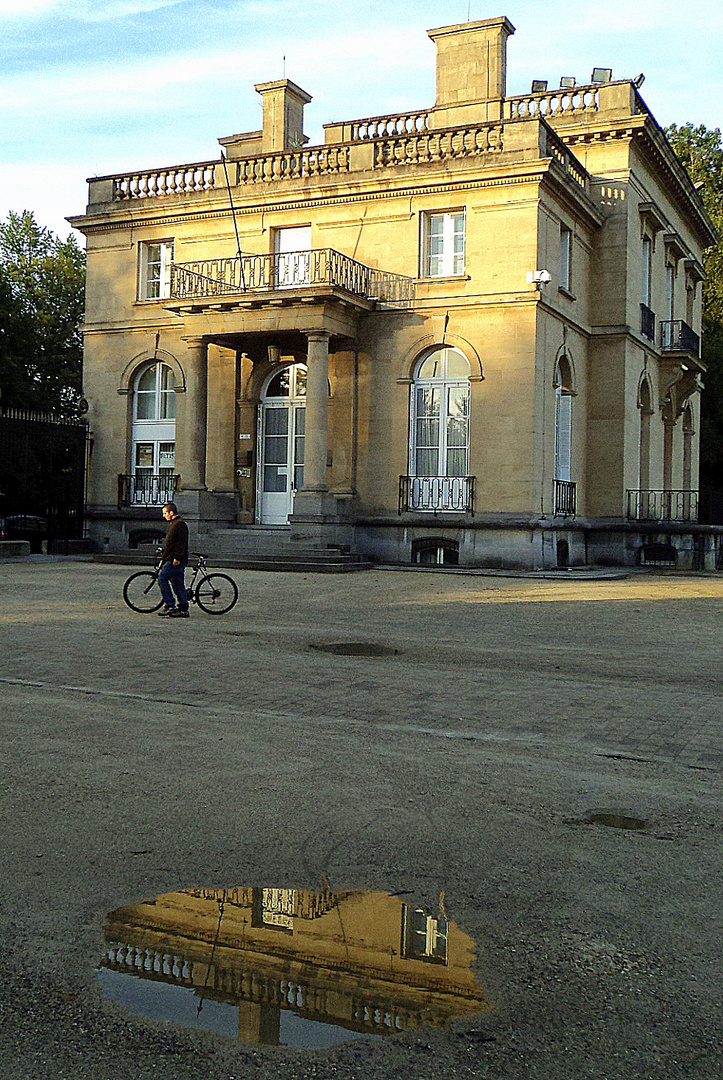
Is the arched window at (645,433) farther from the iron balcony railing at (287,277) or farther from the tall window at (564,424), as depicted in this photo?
the iron balcony railing at (287,277)

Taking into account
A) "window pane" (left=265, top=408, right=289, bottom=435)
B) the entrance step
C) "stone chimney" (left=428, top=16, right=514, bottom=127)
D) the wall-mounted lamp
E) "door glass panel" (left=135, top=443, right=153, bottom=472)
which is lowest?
the entrance step

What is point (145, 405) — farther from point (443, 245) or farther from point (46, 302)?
point (46, 302)

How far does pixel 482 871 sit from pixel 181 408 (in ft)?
85.6

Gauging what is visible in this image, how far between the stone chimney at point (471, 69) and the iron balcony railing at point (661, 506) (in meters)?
11.4

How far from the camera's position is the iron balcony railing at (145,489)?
2983 centimetres

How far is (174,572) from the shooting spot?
47.9 ft

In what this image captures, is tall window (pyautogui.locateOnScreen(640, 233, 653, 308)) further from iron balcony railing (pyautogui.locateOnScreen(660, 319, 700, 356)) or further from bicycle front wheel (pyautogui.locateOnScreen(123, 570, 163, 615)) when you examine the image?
bicycle front wheel (pyautogui.locateOnScreen(123, 570, 163, 615))

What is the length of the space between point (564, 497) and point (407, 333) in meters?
5.95

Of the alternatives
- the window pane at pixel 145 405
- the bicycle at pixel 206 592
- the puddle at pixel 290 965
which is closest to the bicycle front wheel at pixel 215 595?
the bicycle at pixel 206 592

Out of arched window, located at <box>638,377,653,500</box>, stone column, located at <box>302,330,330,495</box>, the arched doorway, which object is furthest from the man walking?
arched window, located at <box>638,377,653,500</box>

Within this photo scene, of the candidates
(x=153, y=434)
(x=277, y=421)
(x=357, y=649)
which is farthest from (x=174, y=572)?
(x=153, y=434)

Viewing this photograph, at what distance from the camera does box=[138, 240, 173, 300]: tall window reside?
30484mm

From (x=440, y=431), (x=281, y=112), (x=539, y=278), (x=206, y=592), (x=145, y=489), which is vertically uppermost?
(x=281, y=112)

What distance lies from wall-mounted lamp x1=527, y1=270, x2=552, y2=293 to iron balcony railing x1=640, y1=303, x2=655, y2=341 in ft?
23.1
